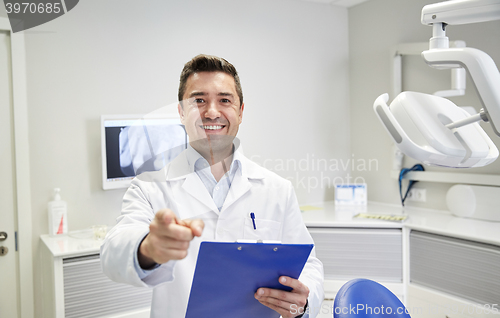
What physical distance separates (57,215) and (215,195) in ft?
4.62

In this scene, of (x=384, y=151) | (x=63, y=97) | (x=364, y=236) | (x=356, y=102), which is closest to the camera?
(x=63, y=97)

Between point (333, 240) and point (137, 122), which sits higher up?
point (137, 122)

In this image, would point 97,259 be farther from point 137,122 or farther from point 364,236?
point 364,236

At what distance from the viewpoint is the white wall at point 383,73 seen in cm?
275

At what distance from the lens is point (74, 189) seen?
2402 millimetres

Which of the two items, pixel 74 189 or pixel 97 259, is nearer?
pixel 97 259

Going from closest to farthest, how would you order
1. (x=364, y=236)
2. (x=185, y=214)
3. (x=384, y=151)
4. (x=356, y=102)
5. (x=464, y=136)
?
(x=464, y=136)
(x=185, y=214)
(x=364, y=236)
(x=384, y=151)
(x=356, y=102)

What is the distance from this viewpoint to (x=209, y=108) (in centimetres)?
116

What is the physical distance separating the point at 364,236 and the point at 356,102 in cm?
137

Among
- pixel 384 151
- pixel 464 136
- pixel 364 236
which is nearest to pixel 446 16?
pixel 464 136

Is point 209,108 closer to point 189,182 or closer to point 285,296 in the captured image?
point 189,182

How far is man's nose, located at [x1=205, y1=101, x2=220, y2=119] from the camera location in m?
1.14

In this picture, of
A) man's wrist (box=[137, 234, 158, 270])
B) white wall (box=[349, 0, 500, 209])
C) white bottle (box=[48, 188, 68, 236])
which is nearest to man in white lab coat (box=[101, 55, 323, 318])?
man's wrist (box=[137, 234, 158, 270])

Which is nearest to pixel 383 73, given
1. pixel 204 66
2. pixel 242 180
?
pixel 242 180
